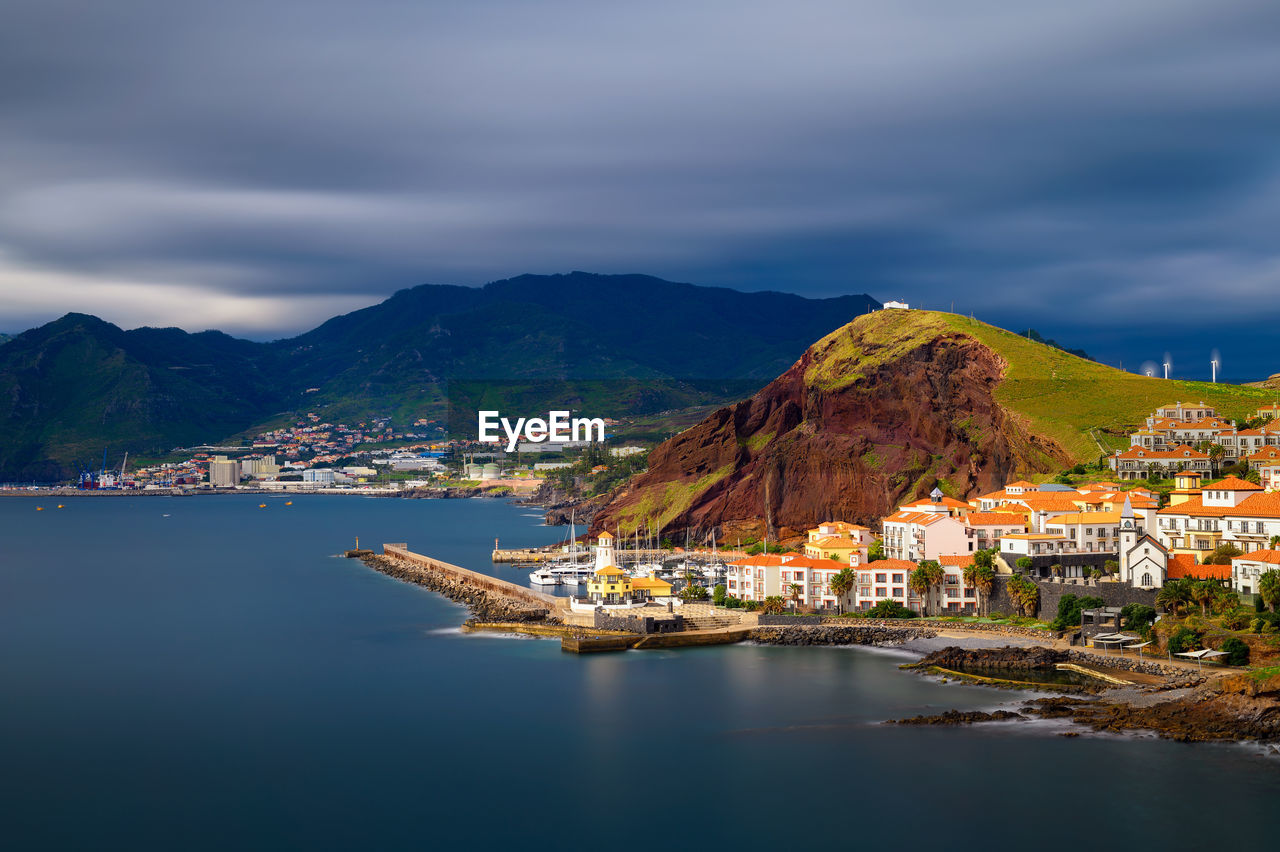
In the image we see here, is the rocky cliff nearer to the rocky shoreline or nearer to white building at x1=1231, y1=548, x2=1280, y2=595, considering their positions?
white building at x1=1231, y1=548, x2=1280, y2=595

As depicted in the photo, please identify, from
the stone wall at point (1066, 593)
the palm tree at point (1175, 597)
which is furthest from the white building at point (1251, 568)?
the stone wall at point (1066, 593)

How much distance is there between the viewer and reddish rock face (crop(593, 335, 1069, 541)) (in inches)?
4151

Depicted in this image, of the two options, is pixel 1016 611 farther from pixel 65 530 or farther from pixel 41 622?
pixel 65 530

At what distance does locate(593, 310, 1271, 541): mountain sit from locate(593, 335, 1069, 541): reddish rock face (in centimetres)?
14

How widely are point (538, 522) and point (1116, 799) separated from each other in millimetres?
128398

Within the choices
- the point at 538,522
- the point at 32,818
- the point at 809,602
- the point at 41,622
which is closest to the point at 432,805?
the point at 32,818

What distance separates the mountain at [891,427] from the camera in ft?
328

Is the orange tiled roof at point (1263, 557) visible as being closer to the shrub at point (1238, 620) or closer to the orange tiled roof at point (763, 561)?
the shrub at point (1238, 620)

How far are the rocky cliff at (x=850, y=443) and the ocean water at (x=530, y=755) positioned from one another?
4783cm

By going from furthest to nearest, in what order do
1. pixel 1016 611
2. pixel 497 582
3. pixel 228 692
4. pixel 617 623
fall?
pixel 497 582, pixel 617 623, pixel 1016 611, pixel 228 692

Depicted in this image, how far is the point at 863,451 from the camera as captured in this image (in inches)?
4395

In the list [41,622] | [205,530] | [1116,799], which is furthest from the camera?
[205,530]

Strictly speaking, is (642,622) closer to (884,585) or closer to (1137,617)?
(884,585)

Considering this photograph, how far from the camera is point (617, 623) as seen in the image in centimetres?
6556
